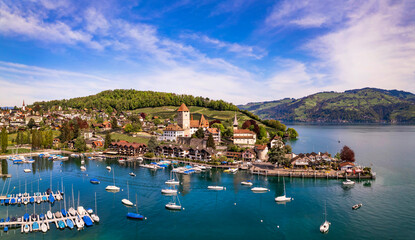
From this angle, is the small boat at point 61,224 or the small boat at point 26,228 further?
the small boat at point 61,224

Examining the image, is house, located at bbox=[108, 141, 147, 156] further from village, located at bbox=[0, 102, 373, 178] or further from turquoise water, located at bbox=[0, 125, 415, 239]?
turquoise water, located at bbox=[0, 125, 415, 239]

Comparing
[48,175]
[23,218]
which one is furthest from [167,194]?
[48,175]

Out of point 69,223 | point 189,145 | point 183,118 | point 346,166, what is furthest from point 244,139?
point 69,223

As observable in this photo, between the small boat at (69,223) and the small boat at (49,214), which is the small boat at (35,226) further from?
the small boat at (69,223)

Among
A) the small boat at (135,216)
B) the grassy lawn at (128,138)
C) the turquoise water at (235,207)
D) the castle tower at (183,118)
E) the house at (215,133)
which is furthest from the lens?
the castle tower at (183,118)

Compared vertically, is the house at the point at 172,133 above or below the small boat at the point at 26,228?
above

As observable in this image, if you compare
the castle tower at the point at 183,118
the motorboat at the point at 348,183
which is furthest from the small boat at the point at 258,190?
the castle tower at the point at 183,118

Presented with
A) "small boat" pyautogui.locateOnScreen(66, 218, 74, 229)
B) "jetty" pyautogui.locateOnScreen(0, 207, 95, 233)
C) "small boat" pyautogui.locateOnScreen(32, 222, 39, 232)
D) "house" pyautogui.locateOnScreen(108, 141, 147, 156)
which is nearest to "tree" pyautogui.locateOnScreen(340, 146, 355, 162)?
"jetty" pyautogui.locateOnScreen(0, 207, 95, 233)
